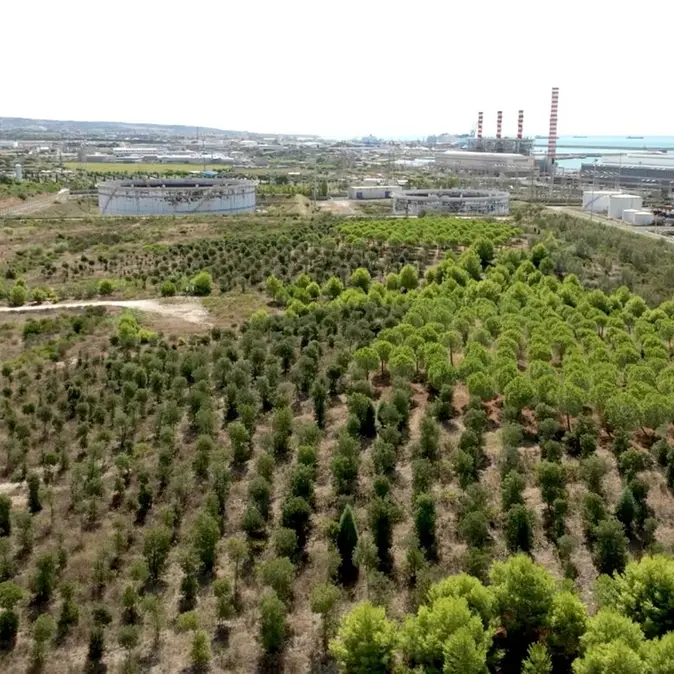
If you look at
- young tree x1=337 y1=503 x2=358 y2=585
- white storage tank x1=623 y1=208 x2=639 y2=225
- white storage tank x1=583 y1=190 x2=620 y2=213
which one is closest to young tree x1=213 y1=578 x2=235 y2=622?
young tree x1=337 y1=503 x2=358 y2=585

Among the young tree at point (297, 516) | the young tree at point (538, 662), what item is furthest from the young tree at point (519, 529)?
the young tree at point (297, 516)

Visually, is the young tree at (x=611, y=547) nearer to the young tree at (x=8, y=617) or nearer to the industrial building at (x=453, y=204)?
the young tree at (x=8, y=617)

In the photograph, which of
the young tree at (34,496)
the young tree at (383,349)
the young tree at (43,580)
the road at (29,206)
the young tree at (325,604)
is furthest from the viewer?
the road at (29,206)

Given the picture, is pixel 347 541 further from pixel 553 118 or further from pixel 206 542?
pixel 553 118

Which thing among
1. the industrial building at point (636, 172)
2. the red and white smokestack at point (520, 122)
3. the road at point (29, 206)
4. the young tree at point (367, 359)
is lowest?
the young tree at point (367, 359)

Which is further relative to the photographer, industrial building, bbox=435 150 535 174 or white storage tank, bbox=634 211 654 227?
industrial building, bbox=435 150 535 174

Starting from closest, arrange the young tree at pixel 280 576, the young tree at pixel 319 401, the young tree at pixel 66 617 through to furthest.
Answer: the young tree at pixel 66 617
the young tree at pixel 280 576
the young tree at pixel 319 401

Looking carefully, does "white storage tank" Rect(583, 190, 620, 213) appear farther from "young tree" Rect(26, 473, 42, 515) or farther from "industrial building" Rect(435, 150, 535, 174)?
"young tree" Rect(26, 473, 42, 515)
